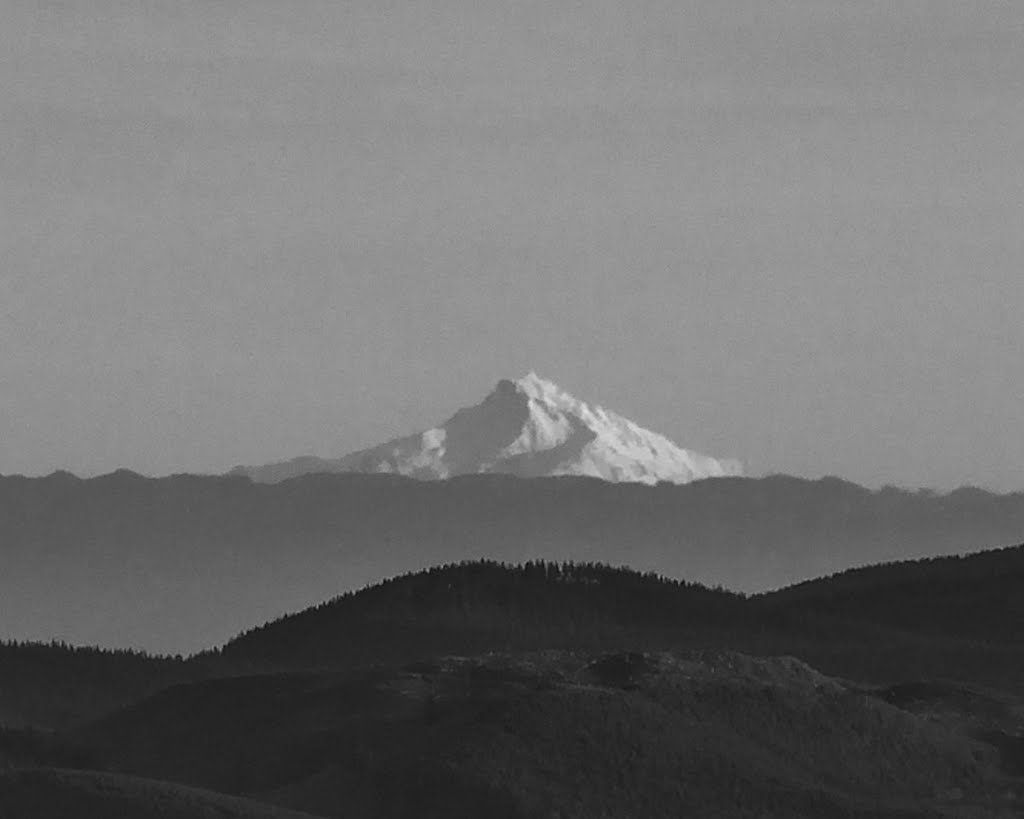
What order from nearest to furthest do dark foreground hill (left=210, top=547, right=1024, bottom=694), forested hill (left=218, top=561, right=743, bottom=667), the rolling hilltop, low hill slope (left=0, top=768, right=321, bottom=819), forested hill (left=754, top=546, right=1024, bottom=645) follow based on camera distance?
low hill slope (left=0, top=768, right=321, bottom=819), the rolling hilltop, dark foreground hill (left=210, top=547, right=1024, bottom=694), forested hill (left=218, top=561, right=743, bottom=667), forested hill (left=754, top=546, right=1024, bottom=645)

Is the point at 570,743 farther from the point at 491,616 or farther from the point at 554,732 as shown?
the point at 491,616

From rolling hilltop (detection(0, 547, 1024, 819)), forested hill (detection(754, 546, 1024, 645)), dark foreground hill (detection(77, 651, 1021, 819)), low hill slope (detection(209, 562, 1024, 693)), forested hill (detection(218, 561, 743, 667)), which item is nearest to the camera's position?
rolling hilltop (detection(0, 547, 1024, 819))

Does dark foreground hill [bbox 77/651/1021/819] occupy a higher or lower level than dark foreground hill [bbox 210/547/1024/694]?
lower

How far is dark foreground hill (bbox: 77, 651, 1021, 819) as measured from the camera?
39.9 m

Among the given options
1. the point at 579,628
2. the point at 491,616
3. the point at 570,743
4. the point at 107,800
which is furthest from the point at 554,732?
the point at 491,616

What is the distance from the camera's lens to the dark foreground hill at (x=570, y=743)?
39.9 metres

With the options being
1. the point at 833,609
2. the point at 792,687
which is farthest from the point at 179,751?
the point at 833,609

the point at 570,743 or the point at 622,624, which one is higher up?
the point at 622,624

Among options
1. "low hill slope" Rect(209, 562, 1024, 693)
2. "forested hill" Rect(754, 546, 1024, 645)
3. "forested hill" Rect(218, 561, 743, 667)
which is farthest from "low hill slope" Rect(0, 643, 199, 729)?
"forested hill" Rect(754, 546, 1024, 645)

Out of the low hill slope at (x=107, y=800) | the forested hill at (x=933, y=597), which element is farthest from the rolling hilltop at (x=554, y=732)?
the forested hill at (x=933, y=597)

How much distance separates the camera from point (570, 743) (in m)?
41.6

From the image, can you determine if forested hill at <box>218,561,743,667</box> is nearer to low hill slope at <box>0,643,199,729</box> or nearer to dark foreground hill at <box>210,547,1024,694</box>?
dark foreground hill at <box>210,547,1024,694</box>

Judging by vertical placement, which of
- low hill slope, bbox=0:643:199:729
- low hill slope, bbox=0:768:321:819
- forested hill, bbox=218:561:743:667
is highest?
forested hill, bbox=218:561:743:667

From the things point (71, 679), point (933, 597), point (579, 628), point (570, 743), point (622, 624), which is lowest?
point (570, 743)
